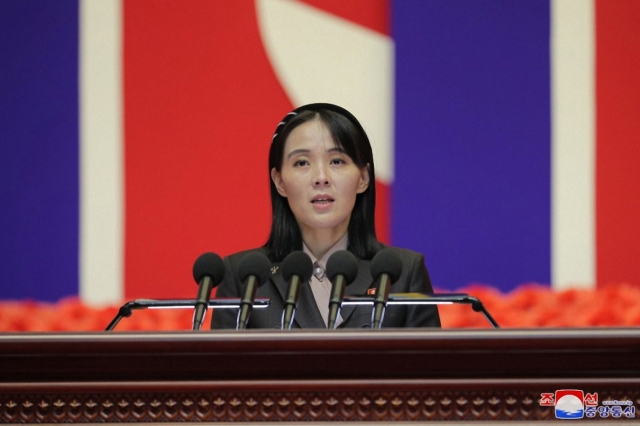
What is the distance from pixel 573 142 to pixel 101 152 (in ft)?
5.66

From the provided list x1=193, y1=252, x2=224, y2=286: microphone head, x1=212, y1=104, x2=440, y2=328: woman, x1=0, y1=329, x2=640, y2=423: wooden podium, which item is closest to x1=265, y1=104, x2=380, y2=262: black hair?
x1=212, y1=104, x2=440, y2=328: woman

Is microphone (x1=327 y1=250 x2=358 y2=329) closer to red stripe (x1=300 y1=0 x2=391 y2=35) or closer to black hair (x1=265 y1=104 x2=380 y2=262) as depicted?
black hair (x1=265 y1=104 x2=380 y2=262)

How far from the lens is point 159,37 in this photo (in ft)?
10.3

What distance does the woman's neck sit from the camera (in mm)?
2188

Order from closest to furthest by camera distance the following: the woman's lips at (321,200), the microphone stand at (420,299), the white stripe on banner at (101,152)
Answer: the microphone stand at (420,299), the woman's lips at (321,200), the white stripe on banner at (101,152)

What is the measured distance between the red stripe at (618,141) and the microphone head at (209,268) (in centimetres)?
177

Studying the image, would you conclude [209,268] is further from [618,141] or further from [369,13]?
[618,141]

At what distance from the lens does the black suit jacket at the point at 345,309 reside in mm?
2023

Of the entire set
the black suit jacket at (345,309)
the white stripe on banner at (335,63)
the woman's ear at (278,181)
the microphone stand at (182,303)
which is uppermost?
the white stripe on banner at (335,63)

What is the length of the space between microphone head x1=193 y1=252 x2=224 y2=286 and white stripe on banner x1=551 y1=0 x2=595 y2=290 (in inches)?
65.3

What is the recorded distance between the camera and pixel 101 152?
123 inches

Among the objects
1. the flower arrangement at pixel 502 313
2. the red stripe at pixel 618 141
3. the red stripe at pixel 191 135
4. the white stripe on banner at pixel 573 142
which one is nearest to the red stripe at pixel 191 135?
the red stripe at pixel 191 135

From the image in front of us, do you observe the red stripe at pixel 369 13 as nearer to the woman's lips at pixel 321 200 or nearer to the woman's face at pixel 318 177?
the woman's face at pixel 318 177

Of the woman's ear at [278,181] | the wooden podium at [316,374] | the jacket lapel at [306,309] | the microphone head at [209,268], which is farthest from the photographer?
the woman's ear at [278,181]
